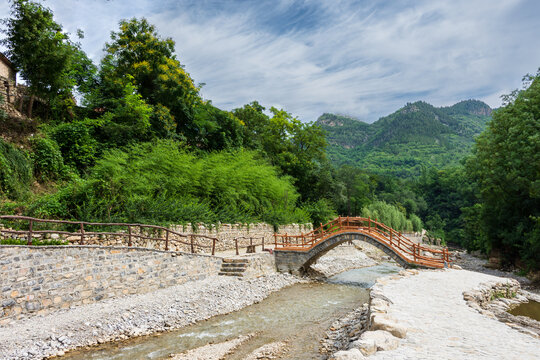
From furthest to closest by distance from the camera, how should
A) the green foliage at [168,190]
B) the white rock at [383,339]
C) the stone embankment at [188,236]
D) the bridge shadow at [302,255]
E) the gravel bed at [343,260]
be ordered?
the gravel bed at [343,260] < the bridge shadow at [302,255] < the green foliage at [168,190] < the stone embankment at [188,236] < the white rock at [383,339]

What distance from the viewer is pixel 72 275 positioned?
27.5 feet

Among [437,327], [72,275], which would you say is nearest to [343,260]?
[437,327]

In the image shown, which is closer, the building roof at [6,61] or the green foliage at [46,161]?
the green foliage at [46,161]

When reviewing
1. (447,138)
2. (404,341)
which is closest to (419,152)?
(447,138)

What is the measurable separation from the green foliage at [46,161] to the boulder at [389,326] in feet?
45.3

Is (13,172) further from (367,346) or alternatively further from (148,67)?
(367,346)

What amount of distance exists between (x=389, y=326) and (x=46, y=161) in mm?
14570

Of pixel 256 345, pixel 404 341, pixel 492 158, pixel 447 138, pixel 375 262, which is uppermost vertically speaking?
pixel 447 138

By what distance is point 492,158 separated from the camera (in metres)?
17.6

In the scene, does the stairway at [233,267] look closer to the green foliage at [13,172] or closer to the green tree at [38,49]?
the green foliage at [13,172]

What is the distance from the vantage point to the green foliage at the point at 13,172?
37.6 feet

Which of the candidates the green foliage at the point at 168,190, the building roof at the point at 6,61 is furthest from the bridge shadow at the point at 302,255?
the building roof at the point at 6,61

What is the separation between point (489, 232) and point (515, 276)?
3622 mm

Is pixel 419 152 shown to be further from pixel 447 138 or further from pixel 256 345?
pixel 256 345
